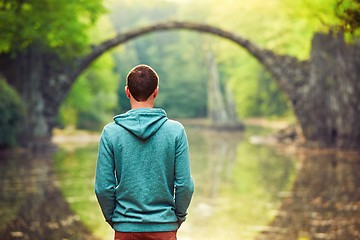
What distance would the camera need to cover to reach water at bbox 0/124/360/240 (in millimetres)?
8125

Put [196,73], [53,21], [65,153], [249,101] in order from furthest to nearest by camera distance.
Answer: [196,73] → [249,101] → [65,153] → [53,21]

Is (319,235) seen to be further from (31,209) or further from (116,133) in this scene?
(116,133)

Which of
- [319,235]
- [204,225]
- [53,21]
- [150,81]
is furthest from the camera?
[53,21]

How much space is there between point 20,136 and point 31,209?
12.6 metres

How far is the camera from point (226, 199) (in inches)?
444

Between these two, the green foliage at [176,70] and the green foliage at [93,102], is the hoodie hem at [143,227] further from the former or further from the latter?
the green foliage at [176,70]

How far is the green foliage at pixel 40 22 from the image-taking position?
1587 centimetres

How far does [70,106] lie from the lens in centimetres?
Answer: 3481

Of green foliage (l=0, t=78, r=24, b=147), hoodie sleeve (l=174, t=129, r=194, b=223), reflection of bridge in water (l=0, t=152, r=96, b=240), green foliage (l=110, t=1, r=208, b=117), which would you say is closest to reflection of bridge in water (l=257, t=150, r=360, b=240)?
reflection of bridge in water (l=0, t=152, r=96, b=240)

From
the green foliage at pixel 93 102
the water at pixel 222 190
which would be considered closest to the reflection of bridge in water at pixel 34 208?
the water at pixel 222 190

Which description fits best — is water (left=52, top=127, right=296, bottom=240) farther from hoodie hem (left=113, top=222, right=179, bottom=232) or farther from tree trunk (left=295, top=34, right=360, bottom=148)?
hoodie hem (left=113, top=222, right=179, bottom=232)

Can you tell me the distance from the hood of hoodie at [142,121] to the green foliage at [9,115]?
15.4 m

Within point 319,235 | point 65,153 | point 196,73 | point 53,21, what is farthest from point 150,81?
point 196,73

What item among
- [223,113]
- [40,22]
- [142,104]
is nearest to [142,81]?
[142,104]
